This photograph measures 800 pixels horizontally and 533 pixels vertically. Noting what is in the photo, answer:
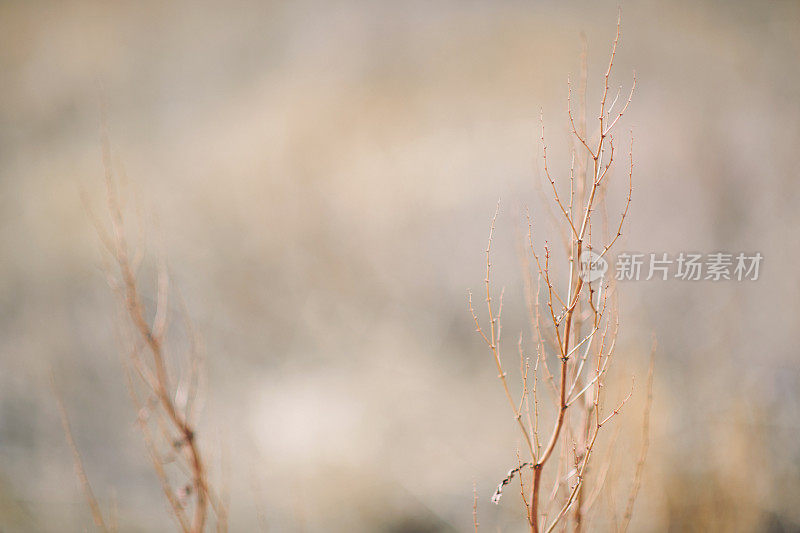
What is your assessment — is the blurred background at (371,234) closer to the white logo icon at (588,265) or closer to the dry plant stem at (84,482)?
the dry plant stem at (84,482)

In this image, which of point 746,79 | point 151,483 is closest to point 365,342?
point 151,483

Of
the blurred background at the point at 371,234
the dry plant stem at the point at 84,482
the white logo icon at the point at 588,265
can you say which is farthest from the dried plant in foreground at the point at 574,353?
the blurred background at the point at 371,234

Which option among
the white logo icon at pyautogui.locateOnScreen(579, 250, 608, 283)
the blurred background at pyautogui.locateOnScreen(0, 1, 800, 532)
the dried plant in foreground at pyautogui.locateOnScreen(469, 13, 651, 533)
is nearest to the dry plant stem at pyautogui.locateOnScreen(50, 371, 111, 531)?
the blurred background at pyautogui.locateOnScreen(0, 1, 800, 532)

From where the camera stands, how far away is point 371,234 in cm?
407

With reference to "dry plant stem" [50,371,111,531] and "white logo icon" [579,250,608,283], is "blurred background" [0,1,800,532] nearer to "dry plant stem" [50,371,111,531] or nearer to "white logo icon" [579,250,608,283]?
"dry plant stem" [50,371,111,531]

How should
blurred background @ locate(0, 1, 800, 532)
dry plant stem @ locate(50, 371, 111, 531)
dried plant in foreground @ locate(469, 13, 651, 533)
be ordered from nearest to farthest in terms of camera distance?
dried plant in foreground @ locate(469, 13, 651, 533) < dry plant stem @ locate(50, 371, 111, 531) < blurred background @ locate(0, 1, 800, 532)

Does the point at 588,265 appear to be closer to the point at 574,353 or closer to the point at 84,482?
the point at 574,353

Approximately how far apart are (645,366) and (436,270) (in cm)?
154

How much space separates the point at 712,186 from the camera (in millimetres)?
3332

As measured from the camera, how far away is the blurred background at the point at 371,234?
10.3 feet

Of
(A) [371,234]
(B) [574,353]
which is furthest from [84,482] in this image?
(A) [371,234]

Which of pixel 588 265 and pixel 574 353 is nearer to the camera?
pixel 588 265

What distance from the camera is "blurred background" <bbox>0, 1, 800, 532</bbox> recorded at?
315 centimetres

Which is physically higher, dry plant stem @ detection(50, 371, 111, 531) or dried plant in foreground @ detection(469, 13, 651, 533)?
dried plant in foreground @ detection(469, 13, 651, 533)
